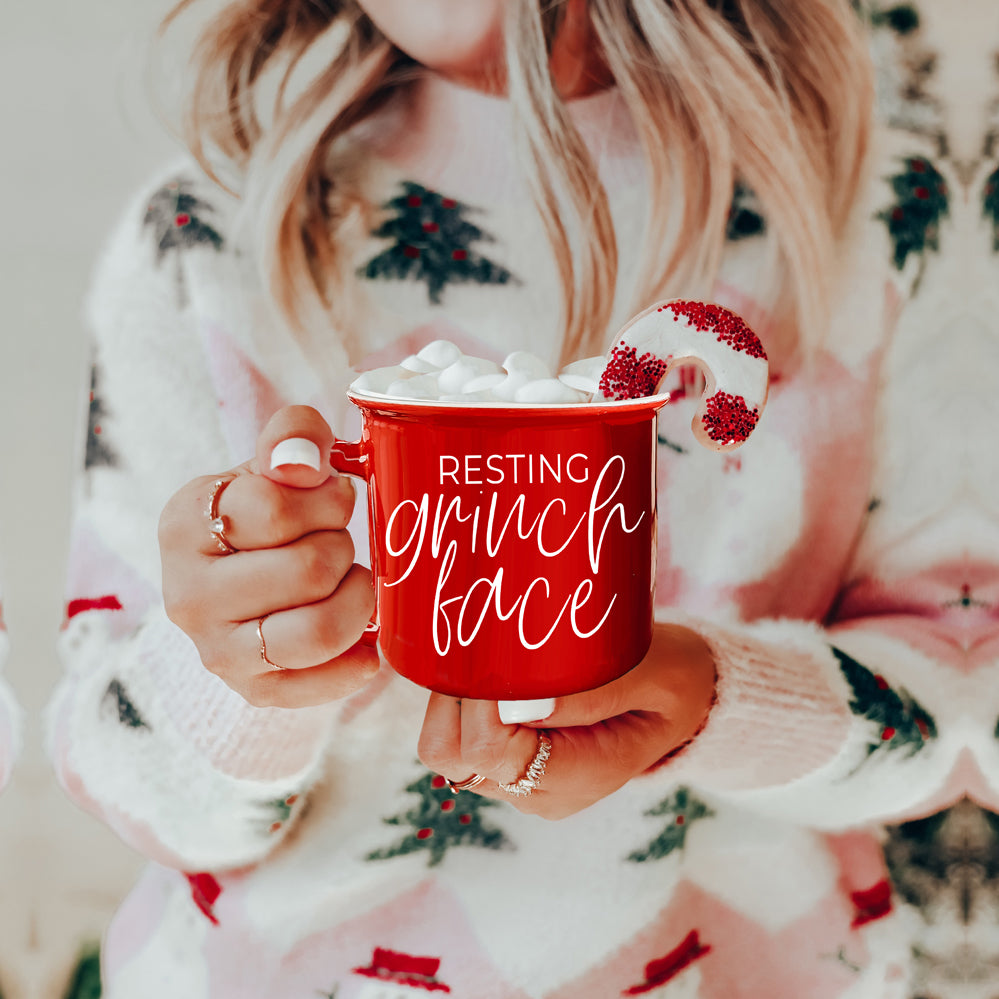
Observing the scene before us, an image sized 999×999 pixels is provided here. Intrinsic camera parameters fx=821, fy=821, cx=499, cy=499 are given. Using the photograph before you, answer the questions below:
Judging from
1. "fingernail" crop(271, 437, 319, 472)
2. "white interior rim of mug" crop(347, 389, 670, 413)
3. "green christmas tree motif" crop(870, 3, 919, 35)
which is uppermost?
"green christmas tree motif" crop(870, 3, 919, 35)

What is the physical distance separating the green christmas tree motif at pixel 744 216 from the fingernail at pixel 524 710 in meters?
0.57

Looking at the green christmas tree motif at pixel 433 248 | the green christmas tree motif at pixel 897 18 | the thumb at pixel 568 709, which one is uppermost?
the green christmas tree motif at pixel 897 18

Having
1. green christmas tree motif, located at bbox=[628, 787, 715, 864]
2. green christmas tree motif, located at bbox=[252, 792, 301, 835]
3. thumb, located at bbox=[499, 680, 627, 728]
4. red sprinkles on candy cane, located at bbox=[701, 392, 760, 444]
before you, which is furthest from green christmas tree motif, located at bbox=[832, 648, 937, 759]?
green christmas tree motif, located at bbox=[252, 792, 301, 835]

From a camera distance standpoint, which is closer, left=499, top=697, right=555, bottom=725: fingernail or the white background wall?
left=499, top=697, right=555, bottom=725: fingernail

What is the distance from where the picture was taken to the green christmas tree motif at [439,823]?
0.84 m


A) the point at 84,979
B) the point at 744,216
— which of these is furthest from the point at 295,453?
the point at 84,979

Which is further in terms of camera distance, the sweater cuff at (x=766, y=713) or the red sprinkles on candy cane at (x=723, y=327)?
the sweater cuff at (x=766, y=713)

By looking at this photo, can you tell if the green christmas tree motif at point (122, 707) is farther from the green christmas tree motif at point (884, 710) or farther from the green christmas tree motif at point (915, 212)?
the green christmas tree motif at point (915, 212)

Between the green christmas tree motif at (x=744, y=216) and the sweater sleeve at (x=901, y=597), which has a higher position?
the green christmas tree motif at (x=744, y=216)

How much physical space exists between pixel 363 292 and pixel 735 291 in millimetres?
388

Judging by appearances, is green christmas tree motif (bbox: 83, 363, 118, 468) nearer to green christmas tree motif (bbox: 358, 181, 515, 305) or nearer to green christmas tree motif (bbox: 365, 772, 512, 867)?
green christmas tree motif (bbox: 358, 181, 515, 305)

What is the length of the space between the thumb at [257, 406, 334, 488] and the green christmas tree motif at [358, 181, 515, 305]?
401 mm

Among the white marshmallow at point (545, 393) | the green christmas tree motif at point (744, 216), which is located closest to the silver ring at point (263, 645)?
the white marshmallow at point (545, 393)

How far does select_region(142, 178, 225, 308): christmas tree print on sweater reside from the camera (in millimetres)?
823
